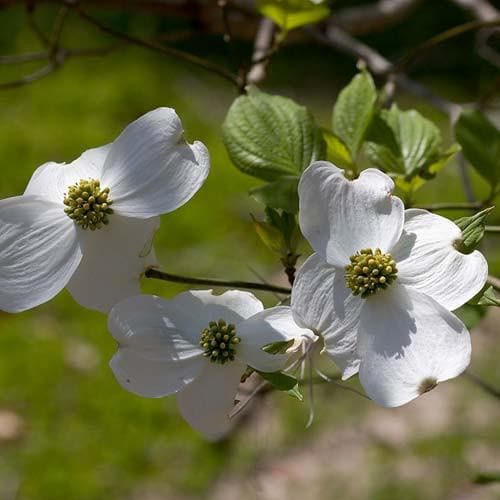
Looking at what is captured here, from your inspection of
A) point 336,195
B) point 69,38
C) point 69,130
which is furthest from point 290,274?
point 69,38

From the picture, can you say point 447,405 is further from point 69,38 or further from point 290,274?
point 69,38

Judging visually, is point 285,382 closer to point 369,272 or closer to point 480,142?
point 369,272

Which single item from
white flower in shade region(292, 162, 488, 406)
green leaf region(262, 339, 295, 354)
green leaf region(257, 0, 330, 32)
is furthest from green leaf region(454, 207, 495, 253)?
green leaf region(257, 0, 330, 32)

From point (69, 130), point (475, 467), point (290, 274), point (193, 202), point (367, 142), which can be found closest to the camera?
point (290, 274)

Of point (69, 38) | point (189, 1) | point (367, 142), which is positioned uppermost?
point (367, 142)

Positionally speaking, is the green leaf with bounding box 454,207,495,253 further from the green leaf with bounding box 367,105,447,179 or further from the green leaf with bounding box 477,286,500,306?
the green leaf with bounding box 367,105,447,179

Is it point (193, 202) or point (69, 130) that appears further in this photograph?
point (69, 130)

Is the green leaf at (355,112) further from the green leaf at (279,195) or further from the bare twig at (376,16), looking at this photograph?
the bare twig at (376,16)
